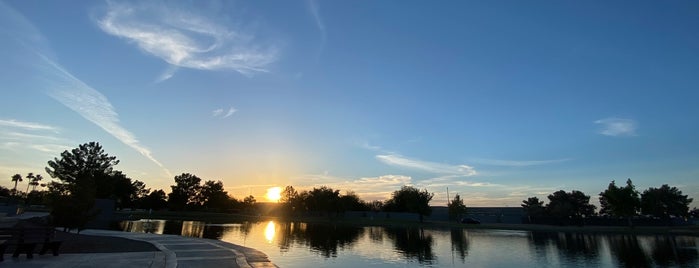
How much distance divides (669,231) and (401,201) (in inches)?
2276

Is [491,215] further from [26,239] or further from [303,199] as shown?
[26,239]

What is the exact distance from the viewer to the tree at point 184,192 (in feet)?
408

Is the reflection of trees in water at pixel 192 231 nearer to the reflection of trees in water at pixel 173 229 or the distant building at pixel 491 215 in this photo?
the reflection of trees in water at pixel 173 229

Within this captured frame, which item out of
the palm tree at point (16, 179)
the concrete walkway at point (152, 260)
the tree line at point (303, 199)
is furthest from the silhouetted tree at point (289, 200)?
the palm tree at point (16, 179)

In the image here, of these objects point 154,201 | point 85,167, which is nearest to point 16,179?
point 154,201

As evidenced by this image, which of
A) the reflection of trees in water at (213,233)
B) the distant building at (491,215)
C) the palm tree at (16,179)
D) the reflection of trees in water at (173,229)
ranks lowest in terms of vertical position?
the reflection of trees in water at (213,233)

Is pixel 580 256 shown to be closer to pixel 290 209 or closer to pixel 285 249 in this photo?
pixel 285 249

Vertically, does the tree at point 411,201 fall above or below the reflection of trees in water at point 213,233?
above

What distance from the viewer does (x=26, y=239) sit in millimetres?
14070

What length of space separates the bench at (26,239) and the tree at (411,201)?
273ft

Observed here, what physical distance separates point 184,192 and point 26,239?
121 meters

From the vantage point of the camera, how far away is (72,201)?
27125 mm

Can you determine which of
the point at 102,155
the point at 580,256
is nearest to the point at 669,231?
the point at 580,256

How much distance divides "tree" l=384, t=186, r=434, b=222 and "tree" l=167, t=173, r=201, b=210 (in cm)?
6475
